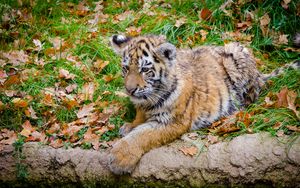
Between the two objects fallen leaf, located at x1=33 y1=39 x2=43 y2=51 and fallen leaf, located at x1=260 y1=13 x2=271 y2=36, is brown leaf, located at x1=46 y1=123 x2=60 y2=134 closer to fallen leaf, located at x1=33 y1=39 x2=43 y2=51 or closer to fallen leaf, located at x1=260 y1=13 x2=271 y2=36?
fallen leaf, located at x1=33 y1=39 x2=43 y2=51

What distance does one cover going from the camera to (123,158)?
4.64m

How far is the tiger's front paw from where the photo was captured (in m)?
5.23

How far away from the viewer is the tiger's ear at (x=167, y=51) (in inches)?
189

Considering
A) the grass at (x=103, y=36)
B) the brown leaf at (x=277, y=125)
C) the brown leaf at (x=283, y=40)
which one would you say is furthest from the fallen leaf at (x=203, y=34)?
the brown leaf at (x=277, y=125)

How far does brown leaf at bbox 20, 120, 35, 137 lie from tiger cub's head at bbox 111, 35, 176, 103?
1.35 metres

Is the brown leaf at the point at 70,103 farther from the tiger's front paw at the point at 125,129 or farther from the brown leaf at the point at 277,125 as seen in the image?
the brown leaf at the point at 277,125

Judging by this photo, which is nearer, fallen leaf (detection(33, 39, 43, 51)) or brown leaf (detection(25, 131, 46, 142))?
brown leaf (detection(25, 131, 46, 142))

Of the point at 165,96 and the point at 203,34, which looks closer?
the point at 165,96

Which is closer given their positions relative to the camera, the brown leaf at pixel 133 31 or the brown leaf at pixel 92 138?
the brown leaf at pixel 92 138

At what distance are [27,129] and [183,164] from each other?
1.99 metres

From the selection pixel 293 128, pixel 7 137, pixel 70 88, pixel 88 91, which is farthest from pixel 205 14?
pixel 7 137

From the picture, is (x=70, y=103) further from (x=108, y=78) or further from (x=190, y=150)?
(x=190, y=150)

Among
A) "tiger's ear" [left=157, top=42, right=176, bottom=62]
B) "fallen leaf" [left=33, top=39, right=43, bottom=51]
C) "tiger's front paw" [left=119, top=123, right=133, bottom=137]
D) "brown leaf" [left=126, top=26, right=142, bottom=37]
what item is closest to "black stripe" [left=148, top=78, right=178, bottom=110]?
"tiger's ear" [left=157, top=42, right=176, bottom=62]

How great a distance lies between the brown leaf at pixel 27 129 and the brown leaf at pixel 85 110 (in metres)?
0.60
